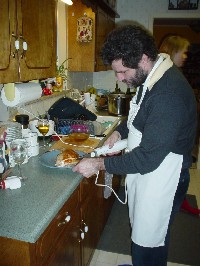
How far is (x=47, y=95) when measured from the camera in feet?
7.11

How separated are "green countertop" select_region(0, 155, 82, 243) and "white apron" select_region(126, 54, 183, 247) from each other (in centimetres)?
35

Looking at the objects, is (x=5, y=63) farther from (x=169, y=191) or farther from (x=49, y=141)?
(x=169, y=191)

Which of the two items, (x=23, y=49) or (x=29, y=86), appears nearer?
(x=23, y=49)

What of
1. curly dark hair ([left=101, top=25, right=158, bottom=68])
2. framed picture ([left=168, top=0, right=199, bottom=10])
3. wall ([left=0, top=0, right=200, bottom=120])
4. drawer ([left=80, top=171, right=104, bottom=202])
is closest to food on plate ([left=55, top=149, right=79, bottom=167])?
drawer ([left=80, top=171, right=104, bottom=202])

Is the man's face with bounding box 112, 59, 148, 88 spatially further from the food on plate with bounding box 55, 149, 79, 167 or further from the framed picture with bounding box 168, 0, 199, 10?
the framed picture with bounding box 168, 0, 199, 10

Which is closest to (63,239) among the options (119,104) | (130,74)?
(130,74)

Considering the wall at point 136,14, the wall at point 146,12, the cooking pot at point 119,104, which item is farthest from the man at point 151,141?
the wall at point 146,12

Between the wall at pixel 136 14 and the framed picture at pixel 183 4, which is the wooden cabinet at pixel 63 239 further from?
the framed picture at pixel 183 4

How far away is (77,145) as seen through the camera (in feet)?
5.36

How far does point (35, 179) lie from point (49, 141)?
61 centimetres

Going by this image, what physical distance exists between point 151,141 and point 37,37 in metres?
0.80

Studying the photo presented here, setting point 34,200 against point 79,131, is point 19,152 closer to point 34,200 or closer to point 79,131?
point 34,200

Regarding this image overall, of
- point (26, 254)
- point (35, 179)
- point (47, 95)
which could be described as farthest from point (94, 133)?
point (26, 254)

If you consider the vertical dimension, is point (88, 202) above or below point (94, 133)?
below
